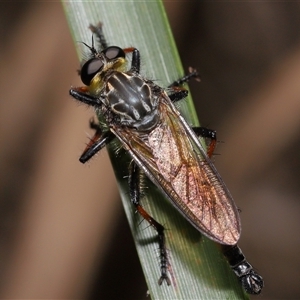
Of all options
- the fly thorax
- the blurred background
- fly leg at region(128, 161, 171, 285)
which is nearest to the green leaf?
fly leg at region(128, 161, 171, 285)

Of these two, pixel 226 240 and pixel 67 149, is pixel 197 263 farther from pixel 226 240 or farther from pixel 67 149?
pixel 67 149

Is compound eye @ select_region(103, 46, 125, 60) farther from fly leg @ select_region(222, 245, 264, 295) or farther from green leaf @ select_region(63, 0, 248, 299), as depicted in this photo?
fly leg @ select_region(222, 245, 264, 295)

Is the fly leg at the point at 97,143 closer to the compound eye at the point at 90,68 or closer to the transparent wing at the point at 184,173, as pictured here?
the transparent wing at the point at 184,173

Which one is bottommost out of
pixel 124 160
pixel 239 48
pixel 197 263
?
pixel 197 263

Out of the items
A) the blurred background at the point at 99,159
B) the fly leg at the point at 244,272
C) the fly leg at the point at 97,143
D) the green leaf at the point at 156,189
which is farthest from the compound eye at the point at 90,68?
the fly leg at the point at 244,272

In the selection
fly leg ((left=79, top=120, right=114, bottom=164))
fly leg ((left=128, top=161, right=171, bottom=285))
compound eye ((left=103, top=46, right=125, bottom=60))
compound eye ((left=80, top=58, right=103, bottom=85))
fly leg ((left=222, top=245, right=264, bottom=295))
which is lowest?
fly leg ((left=222, top=245, right=264, bottom=295))

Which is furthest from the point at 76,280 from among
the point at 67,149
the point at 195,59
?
the point at 195,59

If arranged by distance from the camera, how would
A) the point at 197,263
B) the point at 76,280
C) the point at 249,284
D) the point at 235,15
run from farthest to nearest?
the point at 235,15, the point at 76,280, the point at 197,263, the point at 249,284
